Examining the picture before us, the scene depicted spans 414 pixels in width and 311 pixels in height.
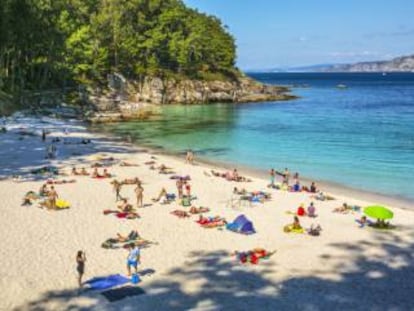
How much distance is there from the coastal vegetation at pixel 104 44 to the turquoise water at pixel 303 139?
1430 cm

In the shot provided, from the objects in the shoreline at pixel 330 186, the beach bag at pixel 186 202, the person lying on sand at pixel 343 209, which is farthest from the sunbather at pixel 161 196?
the shoreline at pixel 330 186

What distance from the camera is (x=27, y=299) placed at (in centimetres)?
1559

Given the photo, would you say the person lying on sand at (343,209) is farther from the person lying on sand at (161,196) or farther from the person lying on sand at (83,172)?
the person lying on sand at (83,172)

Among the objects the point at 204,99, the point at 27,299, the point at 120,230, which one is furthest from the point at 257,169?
the point at 204,99

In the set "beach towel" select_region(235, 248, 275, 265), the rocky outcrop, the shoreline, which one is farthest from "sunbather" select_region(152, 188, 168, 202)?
the rocky outcrop

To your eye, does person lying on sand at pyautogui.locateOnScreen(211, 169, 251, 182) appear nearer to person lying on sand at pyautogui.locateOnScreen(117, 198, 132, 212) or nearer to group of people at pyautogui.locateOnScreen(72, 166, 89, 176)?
group of people at pyautogui.locateOnScreen(72, 166, 89, 176)

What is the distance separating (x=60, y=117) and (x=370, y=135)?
39388 millimetres

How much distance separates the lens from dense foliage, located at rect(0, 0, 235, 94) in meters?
65.6

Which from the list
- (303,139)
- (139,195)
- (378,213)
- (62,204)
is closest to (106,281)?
(62,204)

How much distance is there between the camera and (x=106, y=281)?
55.2ft

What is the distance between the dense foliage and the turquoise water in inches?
566

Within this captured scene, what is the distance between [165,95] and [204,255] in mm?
79885

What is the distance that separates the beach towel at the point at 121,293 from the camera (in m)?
15.8

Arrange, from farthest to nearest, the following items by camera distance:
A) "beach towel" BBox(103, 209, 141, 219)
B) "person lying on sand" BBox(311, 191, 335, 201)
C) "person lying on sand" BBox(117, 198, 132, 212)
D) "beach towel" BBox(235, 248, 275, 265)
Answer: "person lying on sand" BBox(311, 191, 335, 201) → "person lying on sand" BBox(117, 198, 132, 212) → "beach towel" BBox(103, 209, 141, 219) → "beach towel" BBox(235, 248, 275, 265)
